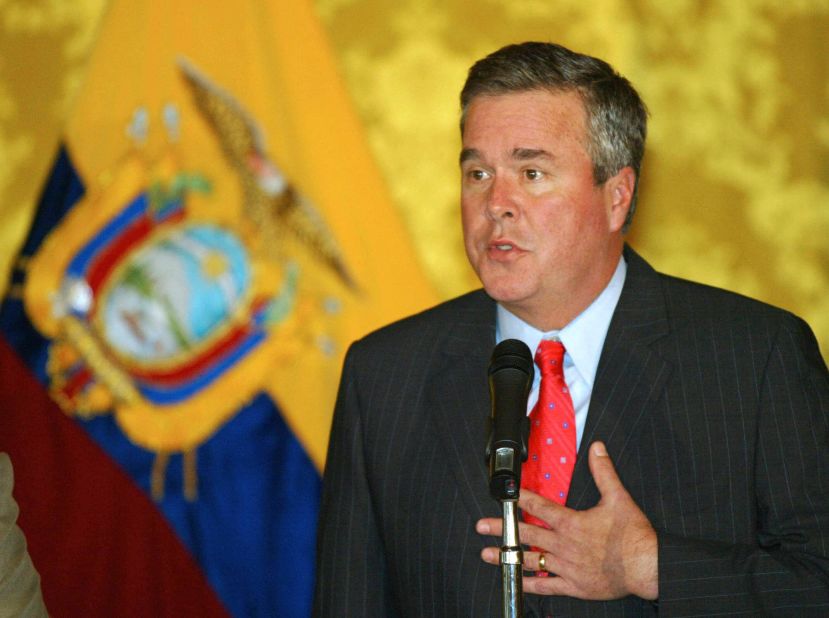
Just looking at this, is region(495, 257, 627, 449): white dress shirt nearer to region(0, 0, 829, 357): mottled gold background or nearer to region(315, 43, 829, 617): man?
region(315, 43, 829, 617): man

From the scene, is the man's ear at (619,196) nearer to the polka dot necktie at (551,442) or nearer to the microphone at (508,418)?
the polka dot necktie at (551,442)

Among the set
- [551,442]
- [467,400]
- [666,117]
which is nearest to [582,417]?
[551,442]

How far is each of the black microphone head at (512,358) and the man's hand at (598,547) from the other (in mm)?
334

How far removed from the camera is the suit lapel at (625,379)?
2.10 metres

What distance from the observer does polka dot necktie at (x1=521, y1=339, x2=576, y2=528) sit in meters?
2.11

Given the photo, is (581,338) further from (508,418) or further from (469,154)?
(508,418)

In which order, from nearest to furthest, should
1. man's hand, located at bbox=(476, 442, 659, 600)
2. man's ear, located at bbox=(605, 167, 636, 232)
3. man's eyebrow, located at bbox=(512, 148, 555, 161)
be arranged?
man's hand, located at bbox=(476, 442, 659, 600)
man's eyebrow, located at bbox=(512, 148, 555, 161)
man's ear, located at bbox=(605, 167, 636, 232)

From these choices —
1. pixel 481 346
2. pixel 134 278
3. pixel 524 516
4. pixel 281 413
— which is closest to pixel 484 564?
pixel 524 516

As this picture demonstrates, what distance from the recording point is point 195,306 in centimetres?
358

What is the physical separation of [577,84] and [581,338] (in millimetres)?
484

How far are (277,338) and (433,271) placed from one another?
20.4 inches

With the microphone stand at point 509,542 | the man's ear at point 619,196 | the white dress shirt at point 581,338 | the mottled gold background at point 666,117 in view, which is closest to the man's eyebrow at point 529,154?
the man's ear at point 619,196

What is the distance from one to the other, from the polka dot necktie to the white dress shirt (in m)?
0.03

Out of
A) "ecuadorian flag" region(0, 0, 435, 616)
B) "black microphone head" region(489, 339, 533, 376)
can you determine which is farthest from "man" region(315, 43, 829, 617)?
"ecuadorian flag" region(0, 0, 435, 616)
